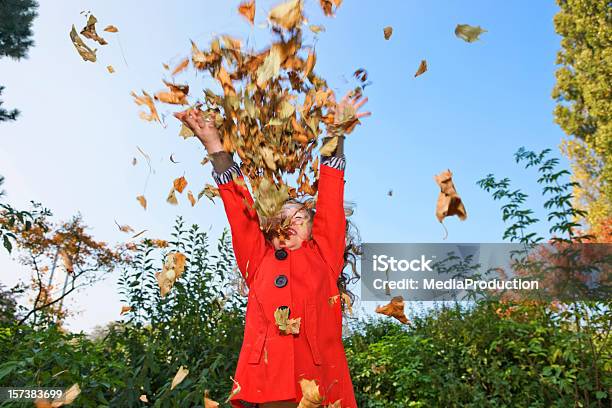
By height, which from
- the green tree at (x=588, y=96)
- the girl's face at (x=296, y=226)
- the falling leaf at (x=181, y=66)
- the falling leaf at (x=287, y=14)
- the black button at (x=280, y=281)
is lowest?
the black button at (x=280, y=281)

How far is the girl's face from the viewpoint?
83.5 inches

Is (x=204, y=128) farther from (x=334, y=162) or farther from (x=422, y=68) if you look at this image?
(x=422, y=68)

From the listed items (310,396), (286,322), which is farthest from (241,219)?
(310,396)

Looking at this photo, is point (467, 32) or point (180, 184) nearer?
point (467, 32)

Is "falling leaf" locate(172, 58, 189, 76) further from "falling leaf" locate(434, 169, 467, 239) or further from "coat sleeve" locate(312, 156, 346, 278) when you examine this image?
"falling leaf" locate(434, 169, 467, 239)

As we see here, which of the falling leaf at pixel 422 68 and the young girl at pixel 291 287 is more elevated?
the falling leaf at pixel 422 68

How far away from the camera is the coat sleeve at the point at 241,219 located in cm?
207

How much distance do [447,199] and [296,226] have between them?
0.57 metres

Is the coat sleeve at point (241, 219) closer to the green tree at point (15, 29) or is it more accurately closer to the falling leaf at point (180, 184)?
the falling leaf at point (180, 184)

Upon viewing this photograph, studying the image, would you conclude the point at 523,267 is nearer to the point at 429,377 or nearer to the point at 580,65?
the point at 429,377

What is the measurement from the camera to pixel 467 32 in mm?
2170

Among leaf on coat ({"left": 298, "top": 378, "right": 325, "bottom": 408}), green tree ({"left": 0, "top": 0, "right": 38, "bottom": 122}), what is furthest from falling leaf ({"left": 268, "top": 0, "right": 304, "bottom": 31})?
green tree ({"left": 0, "top": 0, "right": 38, "bottom": 122})

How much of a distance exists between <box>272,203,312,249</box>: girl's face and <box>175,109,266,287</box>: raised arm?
0.09 meters

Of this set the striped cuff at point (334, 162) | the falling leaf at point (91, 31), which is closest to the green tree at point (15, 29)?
the falling leaf at point (91, 31)
